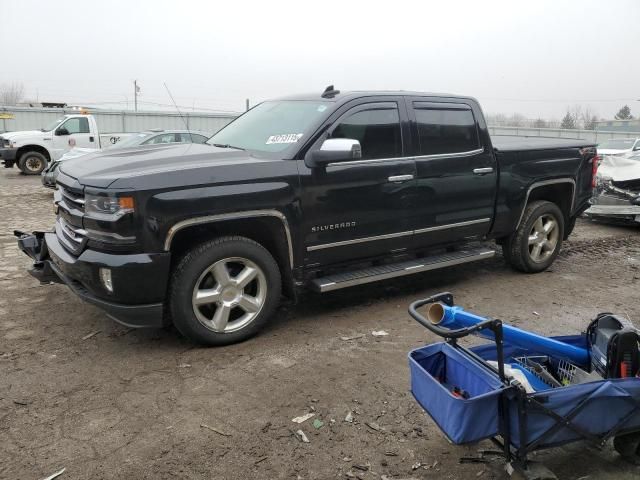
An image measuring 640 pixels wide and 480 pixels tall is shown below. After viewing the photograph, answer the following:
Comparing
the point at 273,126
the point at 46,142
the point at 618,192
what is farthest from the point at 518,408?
the point at 46,142

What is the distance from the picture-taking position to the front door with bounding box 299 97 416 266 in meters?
4.41

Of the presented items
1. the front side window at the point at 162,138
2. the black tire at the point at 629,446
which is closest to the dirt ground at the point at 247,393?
the black tire at the point at 629,446

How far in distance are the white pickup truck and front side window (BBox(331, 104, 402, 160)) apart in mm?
13590

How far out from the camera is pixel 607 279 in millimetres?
6277

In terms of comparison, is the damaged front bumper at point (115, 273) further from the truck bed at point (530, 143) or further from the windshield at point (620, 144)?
the windshield at point (620, 144)

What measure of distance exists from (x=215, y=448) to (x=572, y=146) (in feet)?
17.4

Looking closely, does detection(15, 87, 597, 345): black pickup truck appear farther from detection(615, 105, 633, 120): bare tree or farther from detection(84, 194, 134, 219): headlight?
detection(615, 105, 633, 120): bare tree

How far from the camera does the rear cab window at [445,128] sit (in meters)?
5.10

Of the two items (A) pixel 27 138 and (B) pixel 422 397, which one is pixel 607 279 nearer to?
(B) pixel 422 397

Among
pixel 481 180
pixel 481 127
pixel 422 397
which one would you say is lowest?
pixel 422 397

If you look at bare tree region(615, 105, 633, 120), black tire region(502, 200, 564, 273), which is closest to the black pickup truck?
black tire region(502, 200, 564, 273)

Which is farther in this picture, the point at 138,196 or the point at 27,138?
the point at 27,138

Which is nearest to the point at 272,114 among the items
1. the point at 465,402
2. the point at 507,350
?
the point at 507,350

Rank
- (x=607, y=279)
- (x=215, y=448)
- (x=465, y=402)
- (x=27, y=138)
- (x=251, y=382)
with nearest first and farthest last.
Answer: (x=465, y=402), (x=215, y=448), (x=251, y=382), (x=607, y=279), (x=27, y=138)
